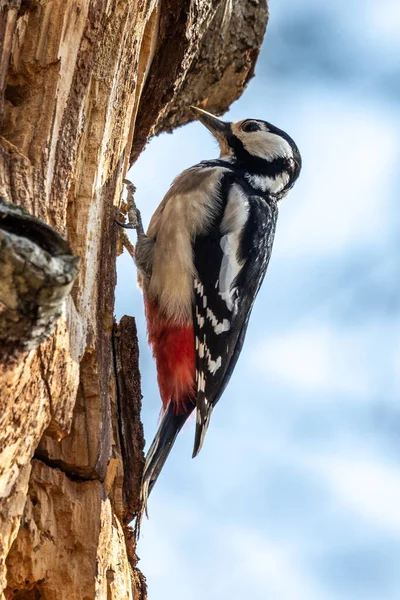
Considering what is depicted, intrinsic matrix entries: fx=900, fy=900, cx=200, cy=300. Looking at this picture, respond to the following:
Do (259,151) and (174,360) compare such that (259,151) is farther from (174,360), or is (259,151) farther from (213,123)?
(174,360)

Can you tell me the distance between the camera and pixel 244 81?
439 cm

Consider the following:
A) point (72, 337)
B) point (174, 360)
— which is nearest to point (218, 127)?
point (174, 360)

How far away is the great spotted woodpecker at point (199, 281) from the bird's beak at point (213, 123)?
532mm

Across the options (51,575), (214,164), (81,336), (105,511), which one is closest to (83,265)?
(81,336)

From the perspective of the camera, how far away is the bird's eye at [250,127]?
414 centimetres

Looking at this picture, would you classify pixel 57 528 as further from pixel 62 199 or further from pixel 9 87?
pixel 9 87

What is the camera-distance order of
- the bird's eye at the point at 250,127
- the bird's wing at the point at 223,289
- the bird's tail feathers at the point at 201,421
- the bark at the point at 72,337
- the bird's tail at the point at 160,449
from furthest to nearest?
1. the bird's eye at the point at 250,127
2. the bird's wing at the point at 223,289
3. the bird's tail feathers at the point at 201,421
4. the bird's tail at the point at 160,449
5. the bark at the point at 72,337

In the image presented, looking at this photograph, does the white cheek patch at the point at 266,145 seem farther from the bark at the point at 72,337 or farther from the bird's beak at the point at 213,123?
the bark at the point at 72,337

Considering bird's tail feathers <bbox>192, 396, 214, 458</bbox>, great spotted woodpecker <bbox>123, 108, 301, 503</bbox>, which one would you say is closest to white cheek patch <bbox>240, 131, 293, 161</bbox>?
great spotted woodpecker <bbox>123, 108, 301, 503</bbox>

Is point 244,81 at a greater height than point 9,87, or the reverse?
point 244,81

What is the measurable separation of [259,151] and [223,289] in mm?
946

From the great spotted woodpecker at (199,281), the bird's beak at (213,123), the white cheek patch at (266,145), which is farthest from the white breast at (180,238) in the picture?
the bird's beak at (213,123)

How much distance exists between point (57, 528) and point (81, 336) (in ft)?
1.68

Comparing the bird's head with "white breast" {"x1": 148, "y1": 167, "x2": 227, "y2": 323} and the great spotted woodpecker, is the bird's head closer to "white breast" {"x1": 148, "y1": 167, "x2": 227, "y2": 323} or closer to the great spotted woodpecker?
the great spotted woodpecker
